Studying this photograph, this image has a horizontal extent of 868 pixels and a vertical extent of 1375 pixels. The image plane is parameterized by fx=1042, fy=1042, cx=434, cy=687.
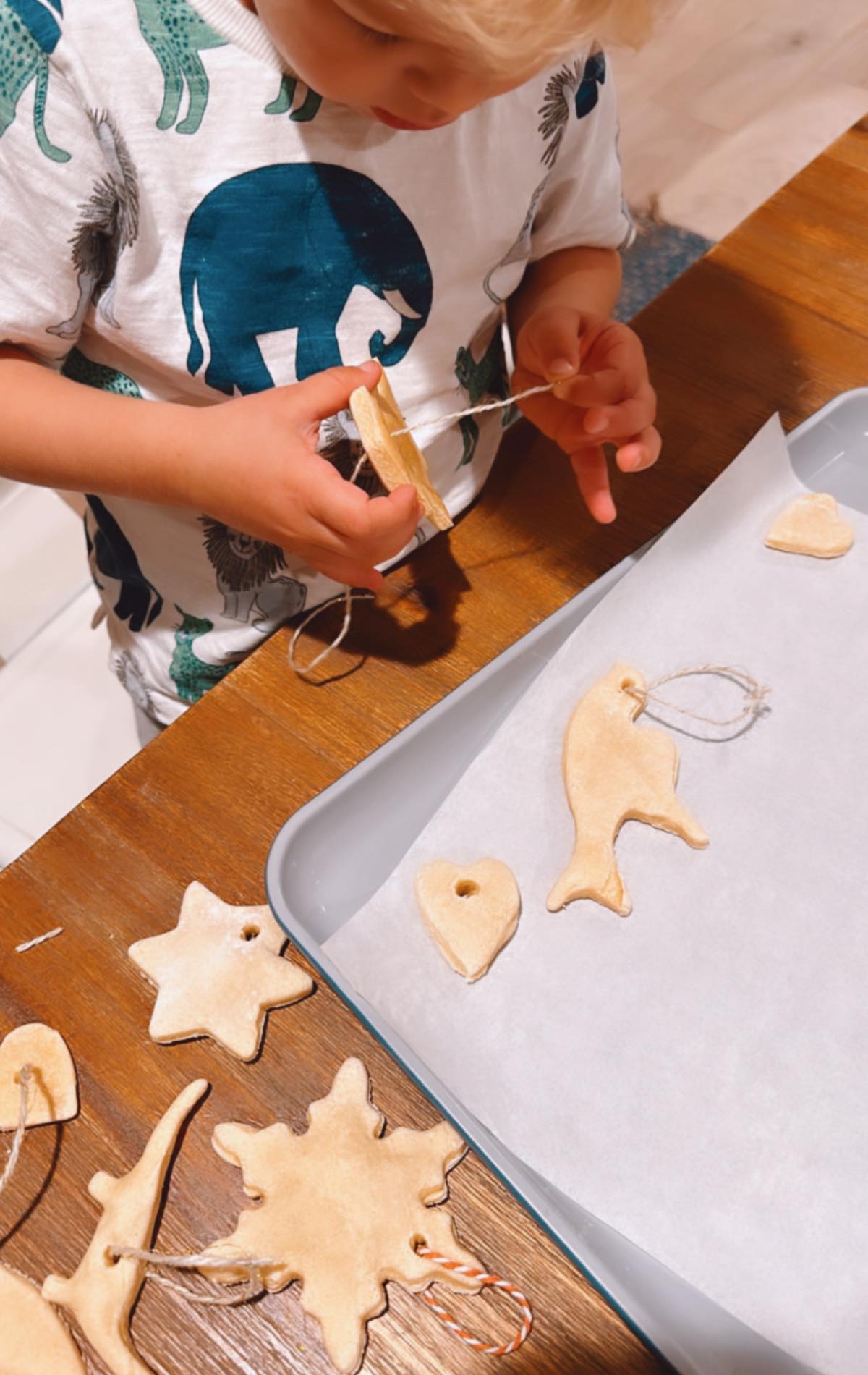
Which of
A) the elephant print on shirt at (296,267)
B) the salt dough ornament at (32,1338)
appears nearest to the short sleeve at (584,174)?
the elephant print on shirt at (296,267)

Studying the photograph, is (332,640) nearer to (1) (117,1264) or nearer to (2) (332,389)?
(2) (332,389)

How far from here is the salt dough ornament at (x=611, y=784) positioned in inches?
18.3

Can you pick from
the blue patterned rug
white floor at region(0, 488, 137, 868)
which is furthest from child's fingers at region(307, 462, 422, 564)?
the blue patterned rug

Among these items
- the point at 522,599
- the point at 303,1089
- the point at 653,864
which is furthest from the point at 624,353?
the point at 303,1089

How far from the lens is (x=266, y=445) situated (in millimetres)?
453

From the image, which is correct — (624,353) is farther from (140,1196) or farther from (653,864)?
(140,1196)

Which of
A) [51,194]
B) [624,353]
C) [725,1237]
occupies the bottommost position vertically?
[725,1237]

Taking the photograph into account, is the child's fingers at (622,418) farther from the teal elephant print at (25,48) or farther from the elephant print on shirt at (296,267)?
the teal elephant print at (25,48)

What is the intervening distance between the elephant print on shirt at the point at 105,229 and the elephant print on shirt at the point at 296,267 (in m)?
0.03

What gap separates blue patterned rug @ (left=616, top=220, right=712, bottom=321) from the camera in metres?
1.38

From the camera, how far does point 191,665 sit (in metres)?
0.66

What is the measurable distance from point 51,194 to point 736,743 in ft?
1.29

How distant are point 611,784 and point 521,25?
12.0 inches

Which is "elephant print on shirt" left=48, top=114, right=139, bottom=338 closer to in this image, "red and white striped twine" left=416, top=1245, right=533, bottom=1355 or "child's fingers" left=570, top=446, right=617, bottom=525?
"child's fingers" left=570, top=446, right=617, bottom=525
